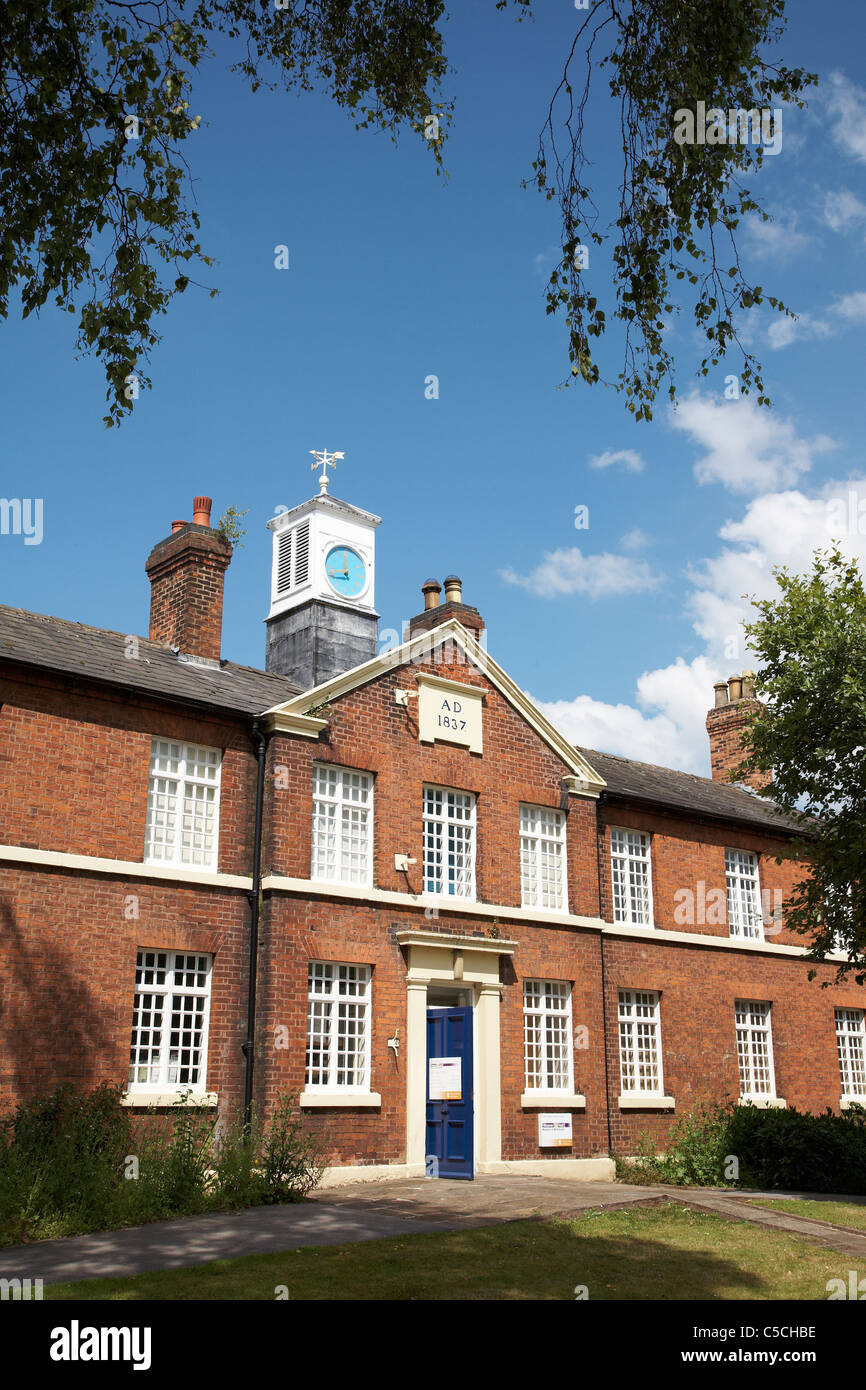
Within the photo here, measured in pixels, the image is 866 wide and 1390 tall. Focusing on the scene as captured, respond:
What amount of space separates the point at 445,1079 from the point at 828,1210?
5.84 metres

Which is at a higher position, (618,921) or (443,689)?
(443,689)

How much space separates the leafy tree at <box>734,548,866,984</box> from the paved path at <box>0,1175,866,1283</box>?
4.68 meters

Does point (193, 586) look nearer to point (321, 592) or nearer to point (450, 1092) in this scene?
point (321, 592)

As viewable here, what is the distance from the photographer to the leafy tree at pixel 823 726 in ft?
63.5

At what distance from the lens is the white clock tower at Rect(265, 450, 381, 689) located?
23.3 metres

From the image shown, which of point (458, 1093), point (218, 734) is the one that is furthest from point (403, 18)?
point (458, 1093)

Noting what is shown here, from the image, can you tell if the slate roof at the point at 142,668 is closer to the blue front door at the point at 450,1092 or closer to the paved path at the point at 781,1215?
the blue front door at the point at 450,1092

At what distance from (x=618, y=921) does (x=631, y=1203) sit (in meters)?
8.44

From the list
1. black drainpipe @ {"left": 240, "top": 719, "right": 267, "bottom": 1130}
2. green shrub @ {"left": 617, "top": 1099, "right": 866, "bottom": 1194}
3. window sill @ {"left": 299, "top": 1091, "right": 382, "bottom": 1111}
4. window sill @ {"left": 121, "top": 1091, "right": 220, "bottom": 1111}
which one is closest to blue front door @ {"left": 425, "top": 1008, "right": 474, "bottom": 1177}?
window sill @ {"left": 299, "top": 1091, "right": 382, "bottom": 1111}

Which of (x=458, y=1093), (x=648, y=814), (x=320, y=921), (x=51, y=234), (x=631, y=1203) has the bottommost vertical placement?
(x=631, y=1203)

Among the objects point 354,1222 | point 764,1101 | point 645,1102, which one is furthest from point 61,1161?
point 764,1101
